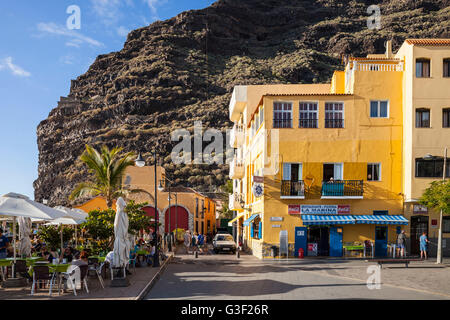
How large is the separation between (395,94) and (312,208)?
850 cm

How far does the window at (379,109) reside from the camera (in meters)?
31.5

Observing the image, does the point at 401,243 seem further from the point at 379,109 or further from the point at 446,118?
the point at 379,109

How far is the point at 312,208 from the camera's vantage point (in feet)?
100

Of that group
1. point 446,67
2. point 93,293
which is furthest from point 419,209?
point 93,293

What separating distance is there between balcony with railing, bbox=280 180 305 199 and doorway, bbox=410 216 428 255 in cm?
671

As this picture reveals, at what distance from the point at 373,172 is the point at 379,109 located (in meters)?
3.81

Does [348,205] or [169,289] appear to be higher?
[348,205]

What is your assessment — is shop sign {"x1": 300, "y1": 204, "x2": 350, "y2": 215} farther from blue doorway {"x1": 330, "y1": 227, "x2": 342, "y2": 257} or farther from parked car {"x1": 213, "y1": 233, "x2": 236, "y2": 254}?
parked car {"x1": 213, "y1": 233, "x2": 236, "y2": 254}

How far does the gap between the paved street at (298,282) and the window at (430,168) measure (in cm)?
563

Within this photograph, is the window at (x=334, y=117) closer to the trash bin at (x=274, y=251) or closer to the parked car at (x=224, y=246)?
the trash bin at (x=274, y=251)

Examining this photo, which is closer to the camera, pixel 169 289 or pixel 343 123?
pixel 169 289
